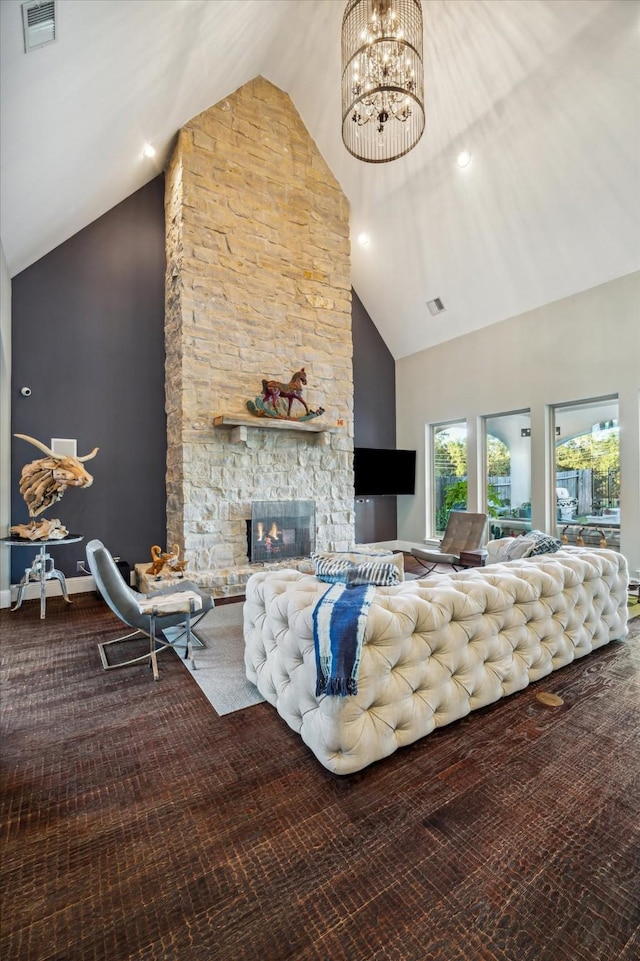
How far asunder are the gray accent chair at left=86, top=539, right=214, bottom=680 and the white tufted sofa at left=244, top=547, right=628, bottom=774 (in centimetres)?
69

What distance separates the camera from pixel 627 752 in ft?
6.64

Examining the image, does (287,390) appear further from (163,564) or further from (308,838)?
(308,838)

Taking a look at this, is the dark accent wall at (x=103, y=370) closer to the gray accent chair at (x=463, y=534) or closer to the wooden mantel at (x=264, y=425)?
the wooden mantel at (x=264, y=425)

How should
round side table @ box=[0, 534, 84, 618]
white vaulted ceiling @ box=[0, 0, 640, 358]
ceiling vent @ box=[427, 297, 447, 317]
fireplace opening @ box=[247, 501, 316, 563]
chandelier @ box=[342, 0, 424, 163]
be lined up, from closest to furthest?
white vaulted ceiling @ box=[0, 0, 640, 358] < chandelier @ box=[342, 0, 424, 163] < round side table @ box=[0, 534, 84, 618] < fireplace opening @ box=[247, 501, 316, 563] < ceiling vent @ box=[427, 297, 447, 317]

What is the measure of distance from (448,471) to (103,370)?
5.33 m

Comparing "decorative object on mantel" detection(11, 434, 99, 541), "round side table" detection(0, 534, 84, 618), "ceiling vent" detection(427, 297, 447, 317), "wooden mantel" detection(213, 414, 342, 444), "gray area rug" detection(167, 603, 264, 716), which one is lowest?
"gray area rug" detection(167, 603, 264, 716)

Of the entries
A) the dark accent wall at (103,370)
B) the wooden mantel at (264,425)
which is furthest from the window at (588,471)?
the dark accent wall at (103,370)

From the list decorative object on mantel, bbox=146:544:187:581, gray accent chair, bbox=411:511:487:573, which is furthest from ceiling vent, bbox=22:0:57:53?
gray accent chair, bbox=411:511:487:573

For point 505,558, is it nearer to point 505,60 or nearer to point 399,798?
point 399,798

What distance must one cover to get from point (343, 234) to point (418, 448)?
356 centimetres

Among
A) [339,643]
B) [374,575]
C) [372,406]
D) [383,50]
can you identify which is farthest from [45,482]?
[372,406]

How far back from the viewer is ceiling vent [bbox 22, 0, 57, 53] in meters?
2.07

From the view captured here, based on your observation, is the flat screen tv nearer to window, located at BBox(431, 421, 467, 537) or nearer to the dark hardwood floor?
window, located at BBox(431, 421, 467, 537)

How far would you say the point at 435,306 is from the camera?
6.79 meters
